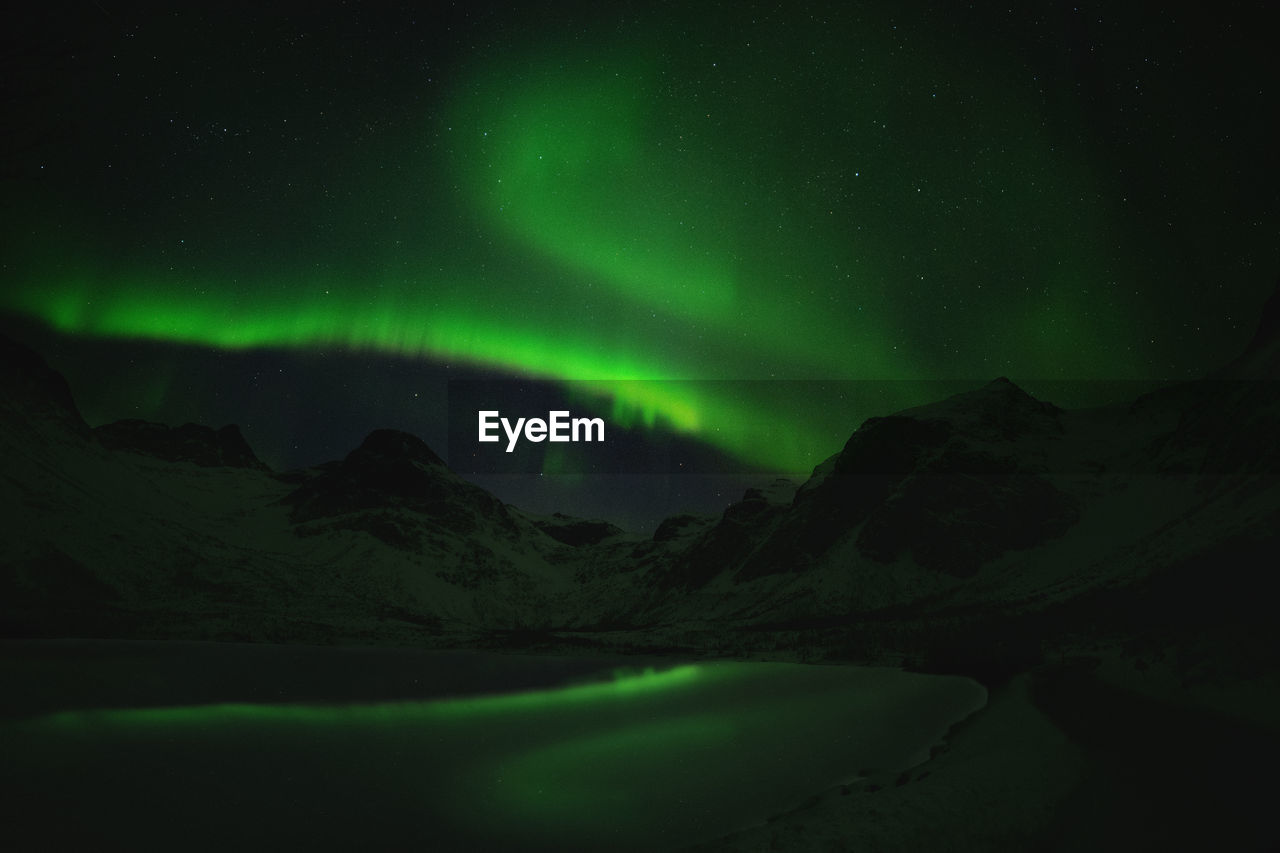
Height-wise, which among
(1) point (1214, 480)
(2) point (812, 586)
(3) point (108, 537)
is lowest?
(2) point (812, 586)

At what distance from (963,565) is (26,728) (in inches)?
7380

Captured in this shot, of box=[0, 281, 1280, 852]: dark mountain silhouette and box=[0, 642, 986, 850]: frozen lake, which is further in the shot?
box=[0, 281, 1280, 852]: dark mountain silhouette

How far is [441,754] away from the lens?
56.5 feet

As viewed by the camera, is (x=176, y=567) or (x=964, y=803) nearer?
(x=964, y=803)

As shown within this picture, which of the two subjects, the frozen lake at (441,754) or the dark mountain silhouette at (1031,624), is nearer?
the frozen lake at (441,754)

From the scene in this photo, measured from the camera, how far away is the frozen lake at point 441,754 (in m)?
12.5

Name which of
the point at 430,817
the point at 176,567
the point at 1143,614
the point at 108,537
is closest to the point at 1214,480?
the point at 1143,614

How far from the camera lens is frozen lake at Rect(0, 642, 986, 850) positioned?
40.9ft

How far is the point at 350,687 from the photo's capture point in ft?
96.1

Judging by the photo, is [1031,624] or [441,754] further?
[1031,624]

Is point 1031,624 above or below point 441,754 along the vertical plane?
below

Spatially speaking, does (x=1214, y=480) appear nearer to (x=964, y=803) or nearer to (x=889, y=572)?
(x=889, y=572)

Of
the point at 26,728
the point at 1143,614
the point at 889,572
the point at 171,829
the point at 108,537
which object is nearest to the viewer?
the point at 171,829

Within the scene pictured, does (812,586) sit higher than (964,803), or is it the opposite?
(964,803)
